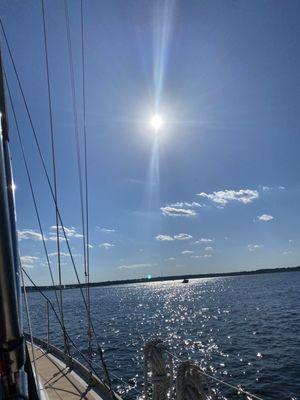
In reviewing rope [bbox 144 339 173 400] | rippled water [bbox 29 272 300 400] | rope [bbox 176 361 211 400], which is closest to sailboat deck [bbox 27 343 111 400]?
rippled water [bbox 29 272 300 400]

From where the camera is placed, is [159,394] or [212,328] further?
[212,328]

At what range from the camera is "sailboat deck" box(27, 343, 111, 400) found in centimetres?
894

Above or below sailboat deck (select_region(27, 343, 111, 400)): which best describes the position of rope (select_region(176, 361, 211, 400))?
above

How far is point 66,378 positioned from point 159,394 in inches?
176

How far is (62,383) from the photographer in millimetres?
10000

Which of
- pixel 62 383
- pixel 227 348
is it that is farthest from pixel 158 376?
pixel 227 348

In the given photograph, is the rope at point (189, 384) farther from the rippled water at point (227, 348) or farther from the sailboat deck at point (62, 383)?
the rippled water at point (227, 348)

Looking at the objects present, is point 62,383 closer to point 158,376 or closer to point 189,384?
point 158,376

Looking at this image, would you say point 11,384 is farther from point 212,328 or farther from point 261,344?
point 212,328

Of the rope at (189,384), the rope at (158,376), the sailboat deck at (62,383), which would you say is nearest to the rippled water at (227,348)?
the sailboat deck at (62,383)

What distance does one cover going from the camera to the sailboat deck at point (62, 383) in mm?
8938

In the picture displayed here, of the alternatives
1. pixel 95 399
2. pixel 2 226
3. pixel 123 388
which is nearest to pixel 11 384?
pixel 2 226

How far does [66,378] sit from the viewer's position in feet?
34.4

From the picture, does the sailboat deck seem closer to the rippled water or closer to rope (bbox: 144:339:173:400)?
the rippled water
